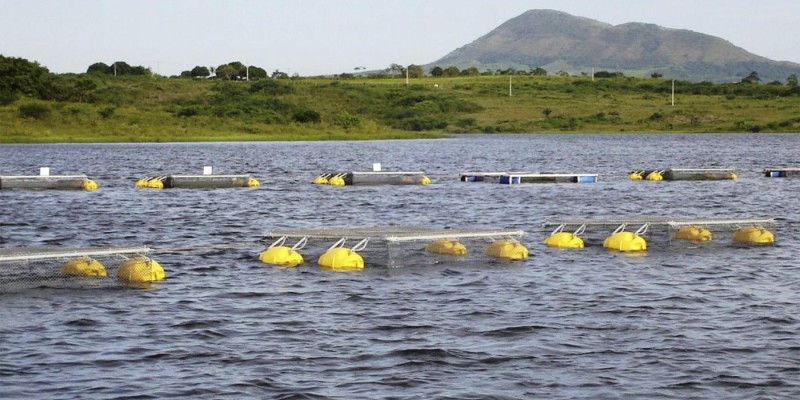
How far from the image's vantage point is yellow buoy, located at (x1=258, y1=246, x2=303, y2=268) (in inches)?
1281

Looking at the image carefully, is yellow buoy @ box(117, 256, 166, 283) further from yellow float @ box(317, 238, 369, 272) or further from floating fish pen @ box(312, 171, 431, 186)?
floating fish pen @ box(312, 171, 431, 186)

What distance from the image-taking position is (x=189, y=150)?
128m

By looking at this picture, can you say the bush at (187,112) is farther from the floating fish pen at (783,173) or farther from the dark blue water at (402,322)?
the dark blue water at (402,322)

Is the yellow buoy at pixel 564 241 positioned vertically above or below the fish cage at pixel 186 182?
below

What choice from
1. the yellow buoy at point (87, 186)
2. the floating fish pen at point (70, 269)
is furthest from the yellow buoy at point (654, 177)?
the floating fish pen at point (70, 269)

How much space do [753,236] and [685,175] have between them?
37.0 meters

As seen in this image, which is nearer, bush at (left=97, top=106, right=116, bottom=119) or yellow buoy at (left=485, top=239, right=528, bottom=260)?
yellow buoy at (left=485, top=239, right=528, bottom=260)

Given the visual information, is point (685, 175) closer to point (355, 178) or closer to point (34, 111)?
point (355, 178)

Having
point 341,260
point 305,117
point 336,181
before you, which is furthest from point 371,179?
point 305,117

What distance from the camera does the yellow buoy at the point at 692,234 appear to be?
37.8 metres

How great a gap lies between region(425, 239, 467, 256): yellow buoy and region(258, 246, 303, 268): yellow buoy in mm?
3520

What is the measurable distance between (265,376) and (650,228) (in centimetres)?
2007

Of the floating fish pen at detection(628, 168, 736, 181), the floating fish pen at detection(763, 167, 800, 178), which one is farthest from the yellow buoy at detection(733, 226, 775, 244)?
the floating fish pen at detection(763, 167, 800, 178)

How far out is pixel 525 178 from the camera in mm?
70312
